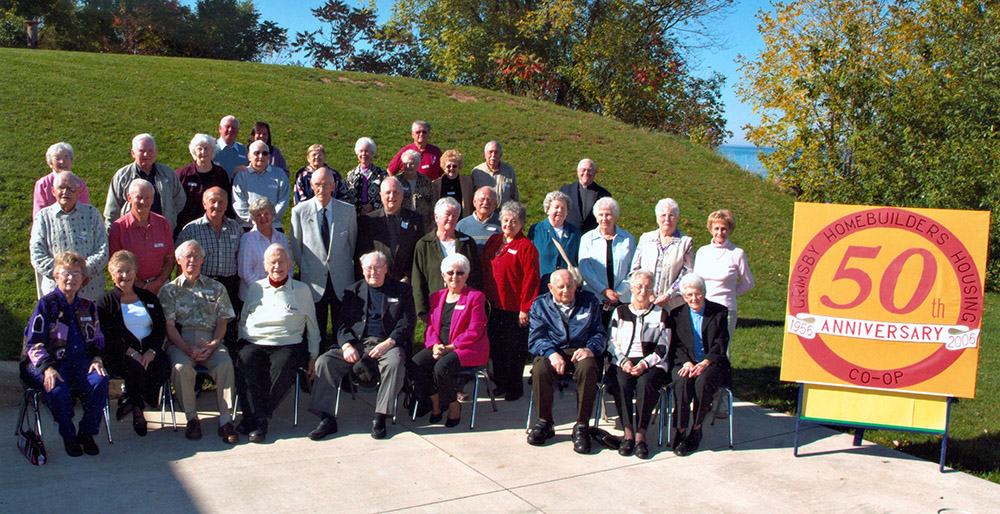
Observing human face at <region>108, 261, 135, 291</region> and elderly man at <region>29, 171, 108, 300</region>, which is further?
elderly man at <region>29, 171, 108, 300</region>

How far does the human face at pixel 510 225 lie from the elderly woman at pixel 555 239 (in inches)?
10.6

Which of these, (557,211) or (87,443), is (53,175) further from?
(557,211)

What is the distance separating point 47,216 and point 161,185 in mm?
965

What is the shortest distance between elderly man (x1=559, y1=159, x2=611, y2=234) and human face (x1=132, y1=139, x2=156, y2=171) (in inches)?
134

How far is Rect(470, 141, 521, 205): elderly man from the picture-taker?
7.30 m

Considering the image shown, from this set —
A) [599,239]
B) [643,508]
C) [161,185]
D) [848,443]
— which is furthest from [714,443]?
[161,185]

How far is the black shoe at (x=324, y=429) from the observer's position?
5414mm

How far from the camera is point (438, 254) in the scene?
20.4 ft

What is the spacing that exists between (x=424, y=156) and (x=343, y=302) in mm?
2382

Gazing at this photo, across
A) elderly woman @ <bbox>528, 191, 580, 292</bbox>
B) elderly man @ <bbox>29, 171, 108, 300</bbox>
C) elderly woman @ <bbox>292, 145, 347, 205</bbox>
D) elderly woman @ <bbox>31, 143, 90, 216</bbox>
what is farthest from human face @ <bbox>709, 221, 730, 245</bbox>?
elderly woman @ <bbox>31, 143, 90, 216</bbox>

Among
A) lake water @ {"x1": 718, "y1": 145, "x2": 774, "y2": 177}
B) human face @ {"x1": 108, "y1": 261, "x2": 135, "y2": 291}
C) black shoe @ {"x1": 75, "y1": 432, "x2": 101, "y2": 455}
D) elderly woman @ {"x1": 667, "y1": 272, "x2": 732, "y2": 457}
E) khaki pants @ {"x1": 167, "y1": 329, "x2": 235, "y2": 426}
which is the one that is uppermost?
lake water @ {"x1": 718, "y1": 145, "x2": 774, "y2": 177}

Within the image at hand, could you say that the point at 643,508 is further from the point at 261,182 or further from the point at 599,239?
the point at 261,182

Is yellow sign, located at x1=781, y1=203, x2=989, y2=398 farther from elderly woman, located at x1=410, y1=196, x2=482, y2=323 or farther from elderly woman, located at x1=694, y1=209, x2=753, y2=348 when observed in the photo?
elderly woman, located at x1=410, y1=196, x2=482, y2=323

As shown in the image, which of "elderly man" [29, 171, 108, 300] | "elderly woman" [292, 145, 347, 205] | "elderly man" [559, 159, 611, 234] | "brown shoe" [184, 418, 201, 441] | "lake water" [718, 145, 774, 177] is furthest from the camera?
"lake water" [718, 145, 774, 177]
